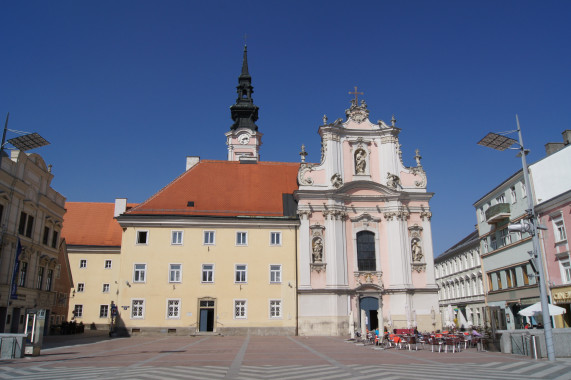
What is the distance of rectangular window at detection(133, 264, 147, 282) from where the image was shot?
115 feet

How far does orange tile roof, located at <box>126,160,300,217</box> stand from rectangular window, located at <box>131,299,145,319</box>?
665 cm

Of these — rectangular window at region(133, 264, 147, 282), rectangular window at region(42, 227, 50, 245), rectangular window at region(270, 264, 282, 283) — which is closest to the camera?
rectangular window at region(42, 227, 50, 245)

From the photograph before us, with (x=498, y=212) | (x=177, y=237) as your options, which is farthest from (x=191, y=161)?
(x=498, y=212)

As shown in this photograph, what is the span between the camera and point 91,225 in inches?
1924

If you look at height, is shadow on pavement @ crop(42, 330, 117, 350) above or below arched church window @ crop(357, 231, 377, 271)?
below

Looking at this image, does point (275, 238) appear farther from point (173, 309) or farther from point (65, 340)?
point (65, 340)

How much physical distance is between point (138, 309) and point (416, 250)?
22.0 metres

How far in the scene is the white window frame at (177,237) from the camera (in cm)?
3612

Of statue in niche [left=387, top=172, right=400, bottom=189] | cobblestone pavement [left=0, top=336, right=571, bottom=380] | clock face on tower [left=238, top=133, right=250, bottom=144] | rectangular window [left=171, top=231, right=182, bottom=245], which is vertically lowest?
cobblestone pavement [left=0, top=336, right=571, bottom=380]

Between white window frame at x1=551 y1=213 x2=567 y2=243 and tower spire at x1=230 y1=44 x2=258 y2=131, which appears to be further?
tower spire at x1=230 y1=44 x2=258 y2=131

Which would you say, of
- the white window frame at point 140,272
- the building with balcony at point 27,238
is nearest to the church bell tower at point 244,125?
the white window frame at point 140,272

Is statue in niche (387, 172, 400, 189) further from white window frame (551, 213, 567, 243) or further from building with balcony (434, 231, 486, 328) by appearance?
building with balcony (434, 231, 486, 328)

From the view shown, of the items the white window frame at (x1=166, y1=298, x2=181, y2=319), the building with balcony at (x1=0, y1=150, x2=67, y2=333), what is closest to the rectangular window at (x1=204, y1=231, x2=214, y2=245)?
the white window frame at (x1=166, y1=298, x2=181, y2=319)

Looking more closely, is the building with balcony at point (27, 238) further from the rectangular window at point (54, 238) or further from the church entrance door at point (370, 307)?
the church entrance door at point (370, 307)
